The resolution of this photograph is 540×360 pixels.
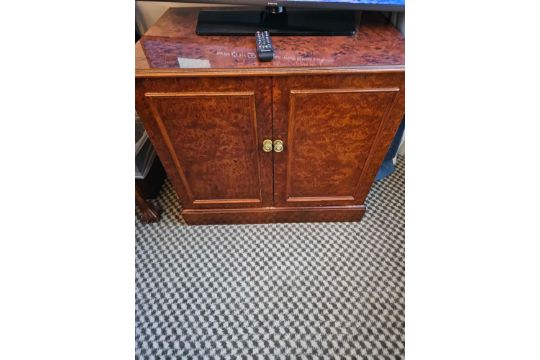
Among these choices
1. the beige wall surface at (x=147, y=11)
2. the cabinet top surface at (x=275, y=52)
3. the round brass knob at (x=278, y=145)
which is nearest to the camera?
the cabinet top surface at (x=275, y=52)

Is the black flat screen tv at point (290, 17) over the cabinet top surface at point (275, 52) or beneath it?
over

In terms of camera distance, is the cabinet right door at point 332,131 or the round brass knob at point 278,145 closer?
the cabinet right door at point 332,131

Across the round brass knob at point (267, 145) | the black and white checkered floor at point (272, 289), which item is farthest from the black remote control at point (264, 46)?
the black and white checkered floor at point (272, 289)

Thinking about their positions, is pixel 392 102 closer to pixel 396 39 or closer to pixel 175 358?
pixel 396 39

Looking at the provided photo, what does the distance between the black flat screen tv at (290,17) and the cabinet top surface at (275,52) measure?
26mm

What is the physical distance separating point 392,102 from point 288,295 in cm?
72

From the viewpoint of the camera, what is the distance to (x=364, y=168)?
956 mm

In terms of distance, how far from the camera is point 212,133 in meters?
0.84

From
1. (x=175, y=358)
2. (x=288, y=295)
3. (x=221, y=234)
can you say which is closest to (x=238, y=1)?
(x=221, y=234)

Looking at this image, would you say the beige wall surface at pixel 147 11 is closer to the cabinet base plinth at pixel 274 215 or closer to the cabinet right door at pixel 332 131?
the cabinet right door at pixel 332 131

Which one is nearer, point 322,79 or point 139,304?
point 322,79

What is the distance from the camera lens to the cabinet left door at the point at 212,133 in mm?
730

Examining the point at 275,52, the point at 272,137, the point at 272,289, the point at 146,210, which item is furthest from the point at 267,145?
the point at 146,210

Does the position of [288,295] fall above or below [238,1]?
below
